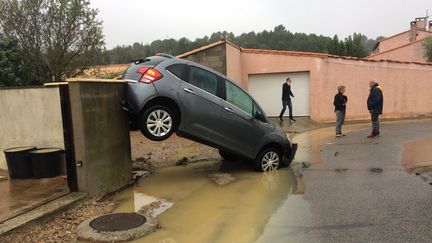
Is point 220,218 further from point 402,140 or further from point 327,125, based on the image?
point 327,125

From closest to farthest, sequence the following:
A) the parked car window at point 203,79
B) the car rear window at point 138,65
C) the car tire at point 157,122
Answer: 1. the car tire at point 157,122
2. the car rear window at point 138,65
3. the parked car window at point 203,79

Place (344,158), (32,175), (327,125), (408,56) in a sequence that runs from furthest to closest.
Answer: (408,56) < (327,125) < (344,158) < (32,175)

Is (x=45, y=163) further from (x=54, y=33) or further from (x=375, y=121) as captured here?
(x=54, y=33)

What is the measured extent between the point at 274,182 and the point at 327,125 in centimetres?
979

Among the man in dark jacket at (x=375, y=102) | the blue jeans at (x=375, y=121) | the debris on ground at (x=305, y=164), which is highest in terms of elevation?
the man in dark jacket at (x=375, y=102)

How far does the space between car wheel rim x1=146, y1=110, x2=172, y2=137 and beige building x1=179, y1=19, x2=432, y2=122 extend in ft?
31.4

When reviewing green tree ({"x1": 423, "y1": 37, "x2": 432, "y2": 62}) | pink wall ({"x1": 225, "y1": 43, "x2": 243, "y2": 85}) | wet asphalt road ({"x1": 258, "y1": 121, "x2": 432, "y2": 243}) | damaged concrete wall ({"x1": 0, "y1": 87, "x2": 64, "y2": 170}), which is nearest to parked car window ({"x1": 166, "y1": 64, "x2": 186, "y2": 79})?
damaged concrete wall ({"x1": 0, "y1": 87, "x2": 64, "y2": 170})

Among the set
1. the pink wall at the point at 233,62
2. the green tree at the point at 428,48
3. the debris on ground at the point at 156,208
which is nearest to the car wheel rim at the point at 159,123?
the debris on ground at the point at 156,208

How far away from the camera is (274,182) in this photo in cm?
854

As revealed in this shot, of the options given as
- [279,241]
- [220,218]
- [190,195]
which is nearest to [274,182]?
[190,195]

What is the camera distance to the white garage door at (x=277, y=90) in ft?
62.3

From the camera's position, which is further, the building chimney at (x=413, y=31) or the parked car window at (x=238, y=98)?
the building chimney at (x=413, y=31)

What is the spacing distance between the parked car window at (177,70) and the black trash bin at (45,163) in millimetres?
2630

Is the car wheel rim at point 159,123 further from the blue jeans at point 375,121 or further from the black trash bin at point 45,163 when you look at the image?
the blue jeans at point 375,121
